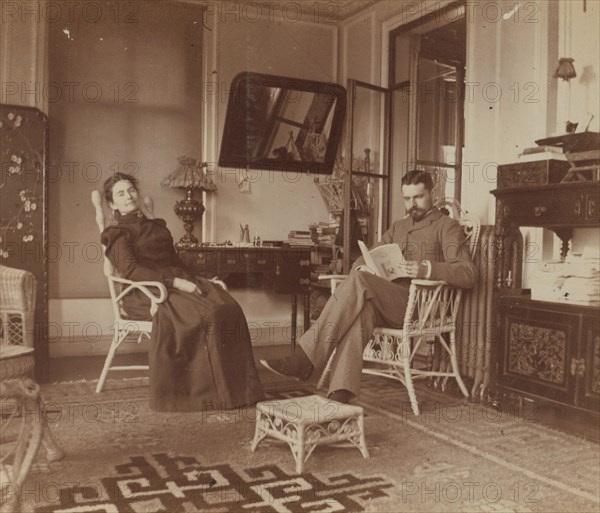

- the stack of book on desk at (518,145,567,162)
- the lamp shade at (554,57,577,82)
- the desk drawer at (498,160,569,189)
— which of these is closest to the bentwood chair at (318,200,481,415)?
the desk drawer at (498,160,569,189)

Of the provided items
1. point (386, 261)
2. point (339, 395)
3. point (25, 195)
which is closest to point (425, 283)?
point (386, 261)

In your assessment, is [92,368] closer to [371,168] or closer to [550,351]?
[371,168]

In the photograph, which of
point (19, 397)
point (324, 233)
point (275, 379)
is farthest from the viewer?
point (324, 233)

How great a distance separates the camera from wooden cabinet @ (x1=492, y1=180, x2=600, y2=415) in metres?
3.04

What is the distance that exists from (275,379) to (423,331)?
3.78ft

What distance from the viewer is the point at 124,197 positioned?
3986 mm

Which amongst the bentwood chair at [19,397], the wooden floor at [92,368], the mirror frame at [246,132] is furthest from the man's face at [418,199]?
the bentwood chair at [19,397]

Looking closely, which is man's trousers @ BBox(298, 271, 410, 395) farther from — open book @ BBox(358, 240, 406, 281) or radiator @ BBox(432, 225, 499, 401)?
radiator @ BBox(432, 225, 499, 401)

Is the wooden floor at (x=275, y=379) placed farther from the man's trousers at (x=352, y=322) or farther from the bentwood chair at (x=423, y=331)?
the man's trousers at (x=352, y=322)

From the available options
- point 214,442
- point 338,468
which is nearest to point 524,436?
point 338,468

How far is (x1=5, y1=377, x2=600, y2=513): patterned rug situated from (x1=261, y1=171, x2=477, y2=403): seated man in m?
0.33

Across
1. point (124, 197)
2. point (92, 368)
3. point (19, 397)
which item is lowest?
point (92, 368)

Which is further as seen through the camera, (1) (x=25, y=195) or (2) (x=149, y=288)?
(1) (x=25, y=195)

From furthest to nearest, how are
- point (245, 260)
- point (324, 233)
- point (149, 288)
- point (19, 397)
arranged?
point (324, 233), point (245, 260), point (149, 288), point (19, 397)
